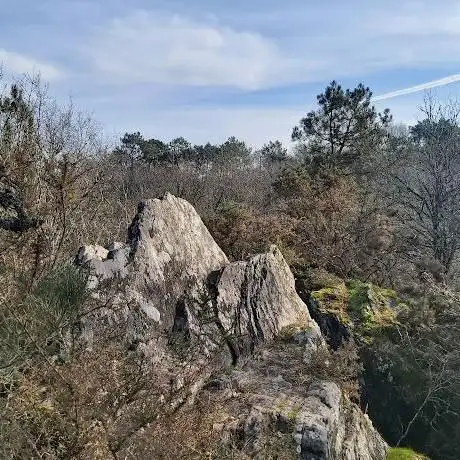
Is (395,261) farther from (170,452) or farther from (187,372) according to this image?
(170,452)

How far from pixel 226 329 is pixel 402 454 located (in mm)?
4096

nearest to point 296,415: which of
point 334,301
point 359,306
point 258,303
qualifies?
point 258,303

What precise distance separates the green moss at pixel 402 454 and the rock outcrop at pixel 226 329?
1.62 feet

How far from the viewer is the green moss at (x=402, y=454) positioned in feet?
31.2

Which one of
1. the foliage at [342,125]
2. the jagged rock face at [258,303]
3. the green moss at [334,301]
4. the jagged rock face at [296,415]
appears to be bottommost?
the jagged rock face at [296,415]

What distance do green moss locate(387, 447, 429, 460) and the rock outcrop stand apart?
49 cm

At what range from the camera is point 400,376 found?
38.5ft

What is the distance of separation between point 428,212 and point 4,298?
1766 cm

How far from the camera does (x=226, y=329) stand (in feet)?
29.0

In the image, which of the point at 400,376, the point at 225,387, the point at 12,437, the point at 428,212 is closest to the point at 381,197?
the point at 428,212

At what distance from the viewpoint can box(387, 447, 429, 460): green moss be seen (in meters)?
9.51

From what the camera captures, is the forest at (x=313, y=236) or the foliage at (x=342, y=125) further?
the foliage at (x=342, y=125)

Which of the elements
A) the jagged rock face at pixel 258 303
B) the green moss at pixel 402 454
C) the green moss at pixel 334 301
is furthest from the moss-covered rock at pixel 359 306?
the green moss at pixel 402 454

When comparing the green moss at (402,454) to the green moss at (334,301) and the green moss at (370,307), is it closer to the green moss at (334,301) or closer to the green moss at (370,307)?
the green moss at (370,307)
